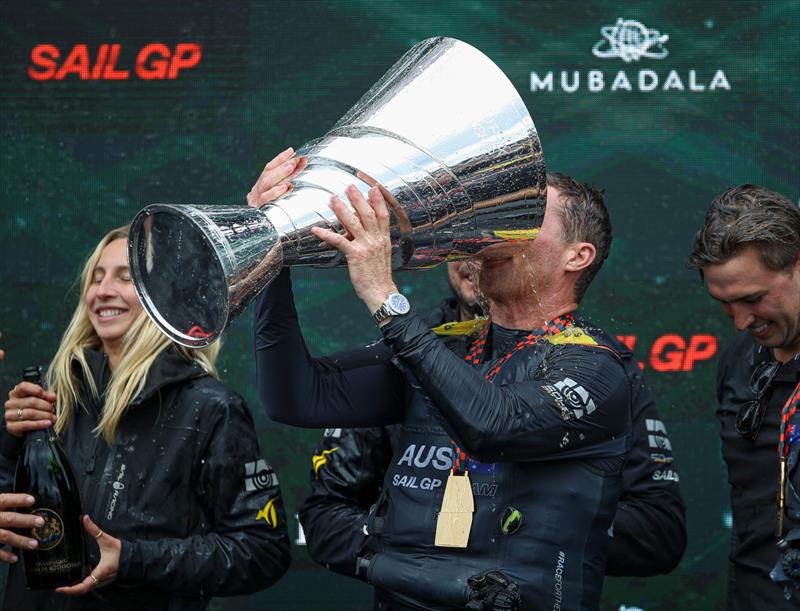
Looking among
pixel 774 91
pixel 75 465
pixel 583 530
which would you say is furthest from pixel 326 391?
pixel 774 91

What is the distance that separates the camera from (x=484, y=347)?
7.02 ft

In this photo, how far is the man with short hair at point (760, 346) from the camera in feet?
7.63

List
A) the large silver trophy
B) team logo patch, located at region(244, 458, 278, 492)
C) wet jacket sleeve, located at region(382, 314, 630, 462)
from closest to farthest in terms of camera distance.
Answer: the large silver trophy, wet jacket sleeve, located at region(382, 314, 630, 462), team logo patch, located at region(244, 458, 278, 492)

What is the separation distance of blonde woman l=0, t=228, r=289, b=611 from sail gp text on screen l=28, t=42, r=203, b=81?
3.06 feet

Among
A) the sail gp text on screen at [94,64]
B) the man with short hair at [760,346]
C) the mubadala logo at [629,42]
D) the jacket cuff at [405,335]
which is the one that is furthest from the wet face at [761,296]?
the sail gp text on screen at [94,64]

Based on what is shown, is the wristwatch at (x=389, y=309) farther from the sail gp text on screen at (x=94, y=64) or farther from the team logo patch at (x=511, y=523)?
the sail gp text on screen at (x=94, y=64)

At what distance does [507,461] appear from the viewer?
6.25ft

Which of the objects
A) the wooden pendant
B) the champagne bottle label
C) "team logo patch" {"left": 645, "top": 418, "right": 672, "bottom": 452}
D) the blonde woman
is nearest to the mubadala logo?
"team logo patch" {"left": 645, "top": 418, "right": 672, "bottom": 452}

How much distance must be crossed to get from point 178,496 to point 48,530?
0.27 m

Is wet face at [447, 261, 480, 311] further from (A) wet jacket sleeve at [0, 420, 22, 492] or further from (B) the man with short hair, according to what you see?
(A) wet jacket sleeve at [0, 420, 22, 492]

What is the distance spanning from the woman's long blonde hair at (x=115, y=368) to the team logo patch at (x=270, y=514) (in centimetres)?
34

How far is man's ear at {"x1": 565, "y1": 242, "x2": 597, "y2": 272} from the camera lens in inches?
83.8

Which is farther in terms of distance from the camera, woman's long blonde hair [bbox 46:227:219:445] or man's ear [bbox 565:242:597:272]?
woman's long blonde hair [bbox 46:227:219:445]

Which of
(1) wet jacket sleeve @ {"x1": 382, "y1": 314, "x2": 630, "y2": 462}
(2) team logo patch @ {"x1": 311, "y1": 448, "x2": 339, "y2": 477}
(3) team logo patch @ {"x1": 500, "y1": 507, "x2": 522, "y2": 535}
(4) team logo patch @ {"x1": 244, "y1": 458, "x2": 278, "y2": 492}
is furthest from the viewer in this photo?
(2) team logo patch @ {"x1": 311, "y1": 448, "x2": 339, "y2": 477}
